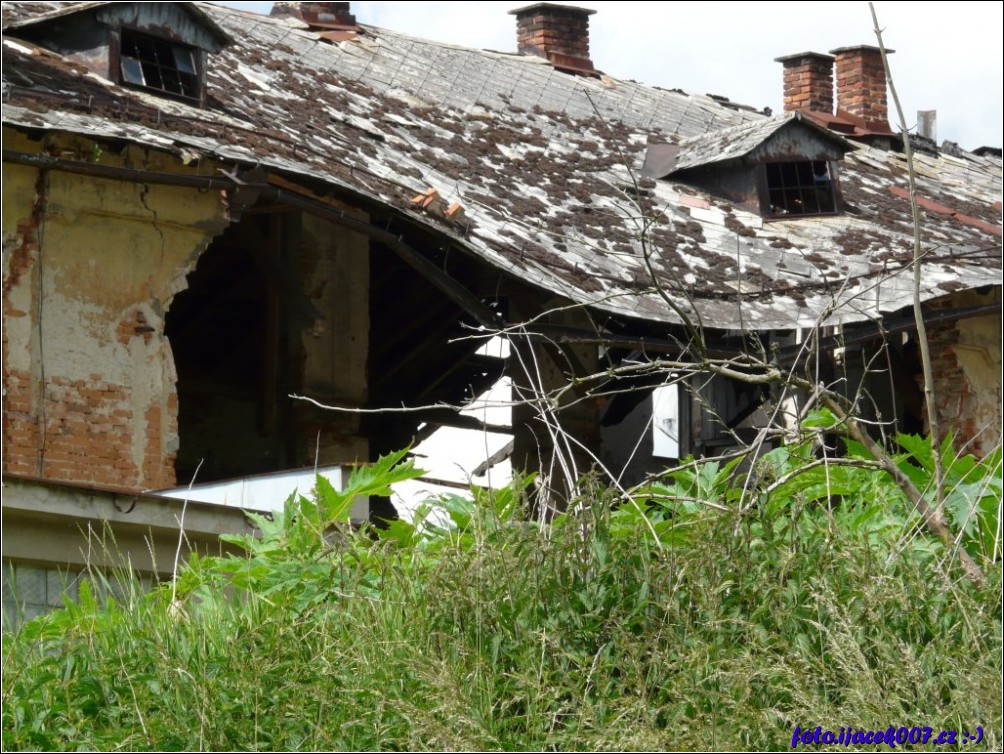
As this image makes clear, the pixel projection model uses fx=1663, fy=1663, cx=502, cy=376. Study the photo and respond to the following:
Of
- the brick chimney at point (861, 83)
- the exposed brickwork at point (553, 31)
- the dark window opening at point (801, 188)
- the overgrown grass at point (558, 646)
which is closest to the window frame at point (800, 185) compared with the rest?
the dark window opening at point (801, 188)

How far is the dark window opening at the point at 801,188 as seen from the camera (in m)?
18.5

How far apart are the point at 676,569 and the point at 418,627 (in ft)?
3.18

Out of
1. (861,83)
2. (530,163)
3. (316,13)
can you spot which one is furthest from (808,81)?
(530,163)

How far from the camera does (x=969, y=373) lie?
1797cm

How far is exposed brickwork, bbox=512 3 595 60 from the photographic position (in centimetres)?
2328

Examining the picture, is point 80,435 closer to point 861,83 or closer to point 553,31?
point 553,31

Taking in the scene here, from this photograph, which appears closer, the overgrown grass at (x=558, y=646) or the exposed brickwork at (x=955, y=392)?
the overgrown grass at (x=558, y=646)

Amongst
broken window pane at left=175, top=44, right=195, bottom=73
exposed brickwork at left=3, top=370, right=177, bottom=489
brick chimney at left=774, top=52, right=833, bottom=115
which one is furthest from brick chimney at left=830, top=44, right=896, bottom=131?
exposed brickwork at left=3, top=370, right=177, bottom=489

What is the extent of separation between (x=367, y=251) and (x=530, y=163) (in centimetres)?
250

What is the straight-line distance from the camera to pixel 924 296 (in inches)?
617

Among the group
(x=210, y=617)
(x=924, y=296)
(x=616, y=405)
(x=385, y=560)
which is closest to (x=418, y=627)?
(x=385, y=560)

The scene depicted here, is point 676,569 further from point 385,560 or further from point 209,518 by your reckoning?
point 209,518

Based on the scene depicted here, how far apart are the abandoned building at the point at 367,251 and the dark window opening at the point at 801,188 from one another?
38 millimetres

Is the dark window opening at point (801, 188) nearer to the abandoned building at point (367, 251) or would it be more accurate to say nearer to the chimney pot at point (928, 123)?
the abandoned building at point (367, 251)
